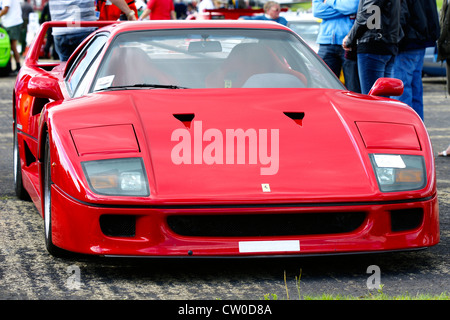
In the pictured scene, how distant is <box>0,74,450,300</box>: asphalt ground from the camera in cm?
370

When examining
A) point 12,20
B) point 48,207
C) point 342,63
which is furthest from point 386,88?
point 12,20

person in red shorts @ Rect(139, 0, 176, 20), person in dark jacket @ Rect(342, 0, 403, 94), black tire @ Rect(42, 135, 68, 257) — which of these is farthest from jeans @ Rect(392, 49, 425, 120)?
person in red shorts @ Rect(139, 0, 176, 20)

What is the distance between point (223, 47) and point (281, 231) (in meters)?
1.64

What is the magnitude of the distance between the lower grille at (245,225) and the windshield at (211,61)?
1178 millimetres

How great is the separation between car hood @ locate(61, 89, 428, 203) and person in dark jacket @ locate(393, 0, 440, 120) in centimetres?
369

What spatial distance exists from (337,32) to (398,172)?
4.82 m

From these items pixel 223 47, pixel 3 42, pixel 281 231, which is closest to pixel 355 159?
pixel 281 231

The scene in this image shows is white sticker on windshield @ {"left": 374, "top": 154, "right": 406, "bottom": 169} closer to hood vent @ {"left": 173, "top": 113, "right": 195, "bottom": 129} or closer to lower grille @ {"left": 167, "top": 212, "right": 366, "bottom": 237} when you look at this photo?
lower grille @ {"left": 167, "top": 212, "right": 366, "bottom": 237}

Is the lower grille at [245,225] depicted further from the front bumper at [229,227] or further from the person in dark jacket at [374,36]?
the person in dark jacket at [374,36]

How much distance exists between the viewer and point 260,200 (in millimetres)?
3738

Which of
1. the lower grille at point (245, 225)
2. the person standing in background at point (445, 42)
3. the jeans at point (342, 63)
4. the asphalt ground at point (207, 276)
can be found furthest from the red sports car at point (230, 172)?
the jeans at point (342, 63)

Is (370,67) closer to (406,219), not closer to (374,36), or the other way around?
(374,36)
